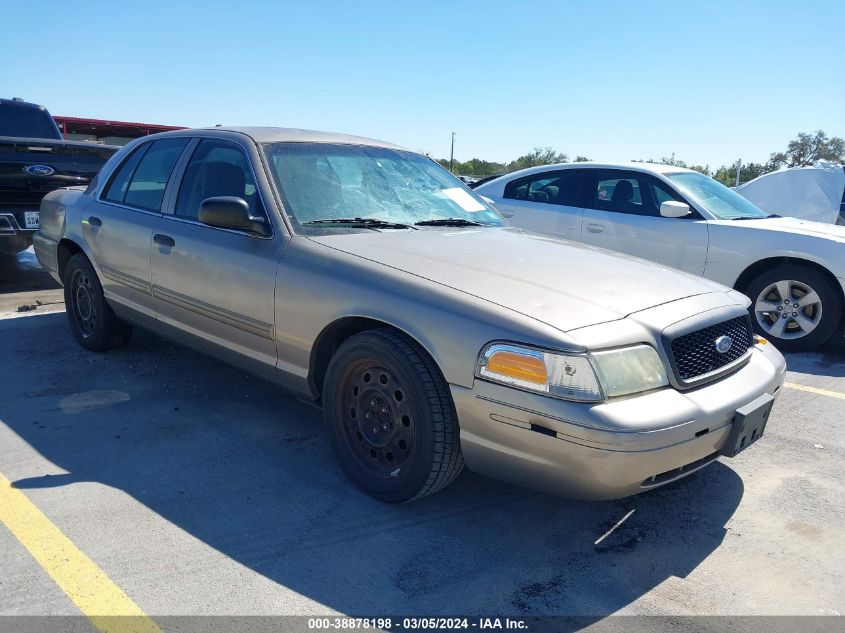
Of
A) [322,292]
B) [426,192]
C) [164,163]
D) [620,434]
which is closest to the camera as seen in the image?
[620,434]

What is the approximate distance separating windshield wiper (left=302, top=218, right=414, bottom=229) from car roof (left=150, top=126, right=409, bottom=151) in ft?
2.09

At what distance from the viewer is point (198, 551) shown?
8.64ft

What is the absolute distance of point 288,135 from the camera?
391 cm

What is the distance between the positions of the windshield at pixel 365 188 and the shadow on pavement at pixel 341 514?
4.09ft

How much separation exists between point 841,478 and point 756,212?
12.6ft

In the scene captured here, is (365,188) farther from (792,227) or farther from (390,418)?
(792,227)

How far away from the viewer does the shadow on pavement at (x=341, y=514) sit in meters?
2.47

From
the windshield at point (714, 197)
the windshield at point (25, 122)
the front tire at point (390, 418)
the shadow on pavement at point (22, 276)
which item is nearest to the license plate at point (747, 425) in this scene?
the front tire at point (390, 418)

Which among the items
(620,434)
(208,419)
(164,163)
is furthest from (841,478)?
(164,163)

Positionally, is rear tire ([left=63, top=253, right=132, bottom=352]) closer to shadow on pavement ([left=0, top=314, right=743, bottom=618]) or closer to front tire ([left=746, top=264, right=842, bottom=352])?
shadow on pavement ([left=0, top=314, right=743, bottom=618])

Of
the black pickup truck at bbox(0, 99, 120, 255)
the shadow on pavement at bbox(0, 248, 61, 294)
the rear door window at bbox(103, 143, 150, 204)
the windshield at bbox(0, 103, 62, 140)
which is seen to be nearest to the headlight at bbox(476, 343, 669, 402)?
the rear door window at bbox(103, 143, 150, 204)

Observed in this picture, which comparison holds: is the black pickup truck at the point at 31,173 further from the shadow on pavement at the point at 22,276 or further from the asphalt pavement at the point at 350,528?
the asphalt pavement at the point at 350,528

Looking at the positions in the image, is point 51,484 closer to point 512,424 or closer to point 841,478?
point 512,424

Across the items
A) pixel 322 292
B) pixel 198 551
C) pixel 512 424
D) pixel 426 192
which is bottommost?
pixel 198 551
